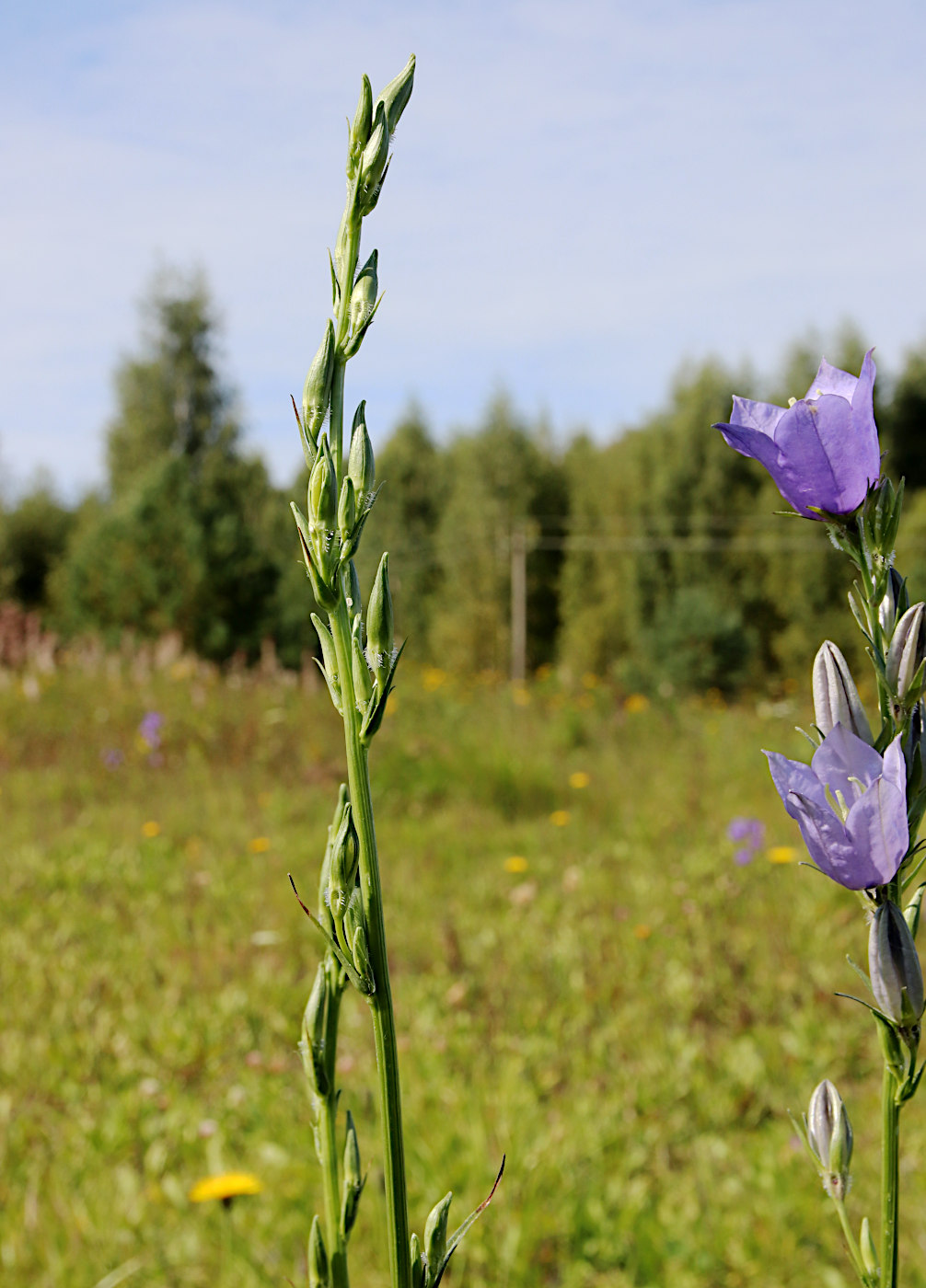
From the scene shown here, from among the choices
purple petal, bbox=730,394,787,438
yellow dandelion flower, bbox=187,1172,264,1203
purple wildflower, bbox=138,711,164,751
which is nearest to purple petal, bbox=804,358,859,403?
purple petal, bbox=730,394,787,438

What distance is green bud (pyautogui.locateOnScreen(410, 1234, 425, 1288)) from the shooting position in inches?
19.5

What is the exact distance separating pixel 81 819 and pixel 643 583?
33.7 feet

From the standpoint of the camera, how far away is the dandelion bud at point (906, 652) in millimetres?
523

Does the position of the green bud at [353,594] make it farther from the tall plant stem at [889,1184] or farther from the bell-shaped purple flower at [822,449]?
the tall plant stem at [889,1184]

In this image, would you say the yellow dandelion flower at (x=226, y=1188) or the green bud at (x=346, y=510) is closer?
the green bud at (x=346, y=510)

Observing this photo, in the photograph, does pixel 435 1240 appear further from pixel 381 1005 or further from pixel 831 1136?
pixel 831 1136

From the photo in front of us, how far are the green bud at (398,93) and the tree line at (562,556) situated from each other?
1016 centimetres

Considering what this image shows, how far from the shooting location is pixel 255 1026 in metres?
3.18

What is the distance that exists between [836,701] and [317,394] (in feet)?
1.03

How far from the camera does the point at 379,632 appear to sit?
514 millimetres

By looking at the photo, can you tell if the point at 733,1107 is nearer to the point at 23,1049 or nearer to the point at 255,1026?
the point at 255,1026

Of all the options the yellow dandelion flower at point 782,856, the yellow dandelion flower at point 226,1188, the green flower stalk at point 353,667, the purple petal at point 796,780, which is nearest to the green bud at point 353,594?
the green flower stalk at point 353,667

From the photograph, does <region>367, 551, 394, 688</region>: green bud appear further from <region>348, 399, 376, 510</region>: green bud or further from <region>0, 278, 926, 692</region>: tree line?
<region>0, 278, 926, 692</region>: tree line

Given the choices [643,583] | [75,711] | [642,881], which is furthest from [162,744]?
[643,583]
